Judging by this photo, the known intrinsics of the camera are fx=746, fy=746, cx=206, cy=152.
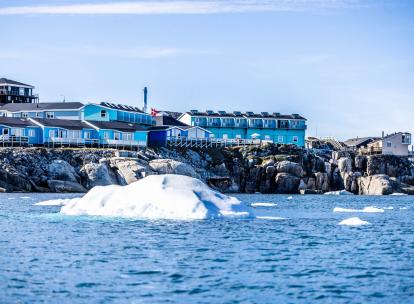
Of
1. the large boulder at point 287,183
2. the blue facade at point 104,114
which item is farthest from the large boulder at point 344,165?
the blue facade at point 104,114

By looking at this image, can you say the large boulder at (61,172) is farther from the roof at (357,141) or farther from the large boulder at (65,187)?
the roof at (357,141)

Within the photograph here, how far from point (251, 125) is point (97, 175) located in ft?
181

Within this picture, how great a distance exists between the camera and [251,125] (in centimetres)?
14312

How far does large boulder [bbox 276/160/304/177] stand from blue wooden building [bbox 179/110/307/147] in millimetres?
25060

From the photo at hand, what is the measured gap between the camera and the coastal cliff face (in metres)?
93.1

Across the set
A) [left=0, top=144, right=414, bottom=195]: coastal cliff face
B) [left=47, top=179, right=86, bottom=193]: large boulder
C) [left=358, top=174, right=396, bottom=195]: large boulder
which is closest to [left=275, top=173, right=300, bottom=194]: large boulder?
[left=0, top=144, right=414, bottom=195]: coastal cliff face

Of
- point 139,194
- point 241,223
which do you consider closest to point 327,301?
point 241,223

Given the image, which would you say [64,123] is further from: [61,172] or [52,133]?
[61,172]

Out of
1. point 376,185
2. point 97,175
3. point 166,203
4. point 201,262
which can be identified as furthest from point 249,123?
point 201,262

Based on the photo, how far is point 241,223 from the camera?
45500 mm

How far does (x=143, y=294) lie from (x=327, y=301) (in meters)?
5.61

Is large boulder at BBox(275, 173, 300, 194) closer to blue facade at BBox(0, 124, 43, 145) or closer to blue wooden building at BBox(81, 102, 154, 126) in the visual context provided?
blue wooden building at BBox(81, 102, 154, 126)

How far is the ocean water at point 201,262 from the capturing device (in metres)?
23.2

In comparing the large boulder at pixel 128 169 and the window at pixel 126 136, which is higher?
the window at pixel 126 136
